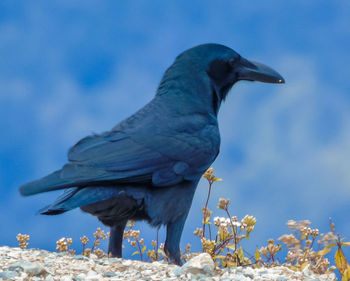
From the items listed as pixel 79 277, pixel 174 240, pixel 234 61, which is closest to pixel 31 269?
pixel 79 277

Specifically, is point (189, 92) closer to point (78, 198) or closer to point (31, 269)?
point (78, 198)

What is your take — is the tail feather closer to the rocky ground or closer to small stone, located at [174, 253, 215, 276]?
the rocky ground

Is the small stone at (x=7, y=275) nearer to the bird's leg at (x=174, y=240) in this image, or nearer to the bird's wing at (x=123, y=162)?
the bird's wing at (x=123, y=162)

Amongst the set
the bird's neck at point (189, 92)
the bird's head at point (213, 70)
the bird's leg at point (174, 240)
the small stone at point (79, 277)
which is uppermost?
the bird's head at point (213, 70)

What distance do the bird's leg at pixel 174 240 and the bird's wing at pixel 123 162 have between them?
0.44 m

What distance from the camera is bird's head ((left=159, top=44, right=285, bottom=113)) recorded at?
18.7ft

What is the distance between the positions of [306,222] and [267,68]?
2.30 meters

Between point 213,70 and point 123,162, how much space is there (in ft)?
5.43

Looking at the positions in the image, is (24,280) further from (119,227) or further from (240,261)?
(240,261)

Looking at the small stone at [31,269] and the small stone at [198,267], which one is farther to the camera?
the small stone at [198,267]

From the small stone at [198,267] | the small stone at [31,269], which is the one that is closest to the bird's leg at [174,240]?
the small stone at [198,267]

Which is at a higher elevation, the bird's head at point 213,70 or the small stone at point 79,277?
the bird's head at point 213,70

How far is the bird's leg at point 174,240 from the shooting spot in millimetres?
5100

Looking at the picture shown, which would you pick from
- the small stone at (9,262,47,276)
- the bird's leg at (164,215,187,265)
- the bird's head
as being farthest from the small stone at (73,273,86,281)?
the bird's head
